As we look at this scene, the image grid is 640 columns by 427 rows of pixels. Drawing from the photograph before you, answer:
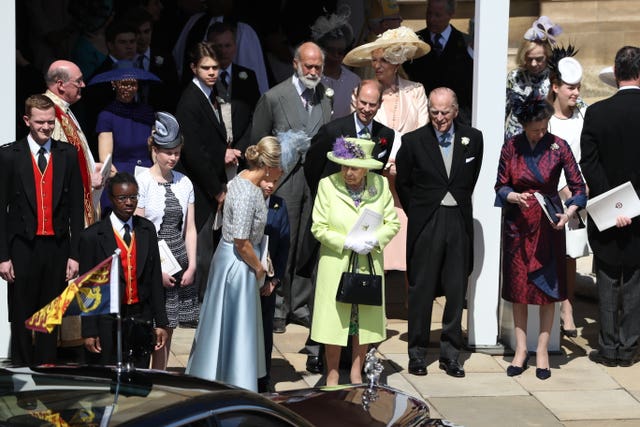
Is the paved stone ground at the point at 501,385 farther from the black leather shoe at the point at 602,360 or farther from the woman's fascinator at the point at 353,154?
the woman's fascinator at the point at 353,154

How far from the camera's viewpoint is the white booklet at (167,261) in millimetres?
9008

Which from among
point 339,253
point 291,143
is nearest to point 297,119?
point 291,143

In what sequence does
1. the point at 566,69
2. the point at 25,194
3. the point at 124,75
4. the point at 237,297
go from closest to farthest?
1. the point at 237,297
2. the point at 25,194
3. the point at 124,75
4. the point at 566,69

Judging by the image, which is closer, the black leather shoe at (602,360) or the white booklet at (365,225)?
the white booklet at (365,225)

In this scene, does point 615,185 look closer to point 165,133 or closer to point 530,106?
point 530,106

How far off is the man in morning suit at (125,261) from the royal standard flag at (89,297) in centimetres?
210

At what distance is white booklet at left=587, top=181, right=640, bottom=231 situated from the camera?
10.6m

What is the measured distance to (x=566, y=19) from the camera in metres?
16.5

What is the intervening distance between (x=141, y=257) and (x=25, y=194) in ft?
3.80

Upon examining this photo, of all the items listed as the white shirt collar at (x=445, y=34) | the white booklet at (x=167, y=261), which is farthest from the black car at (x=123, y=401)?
the white shirt collar at (x=445, y=34)

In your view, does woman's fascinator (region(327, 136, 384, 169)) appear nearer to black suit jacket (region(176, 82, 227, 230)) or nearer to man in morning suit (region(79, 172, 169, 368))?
man in morning suit (region(79, 172, 169, 368))

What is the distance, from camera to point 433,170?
1029 centimetres

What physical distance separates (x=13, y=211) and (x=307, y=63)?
9.49 feet

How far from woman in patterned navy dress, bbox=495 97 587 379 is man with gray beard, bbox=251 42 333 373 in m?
1.64
